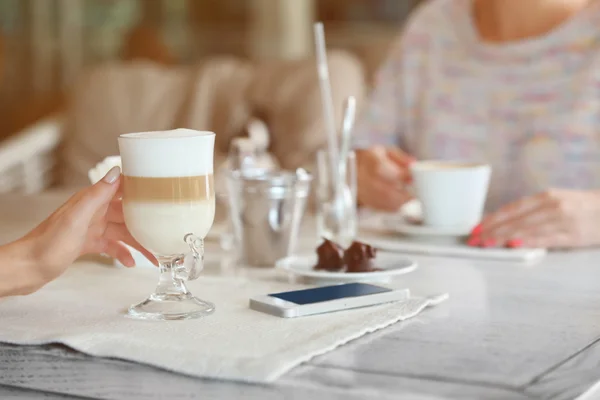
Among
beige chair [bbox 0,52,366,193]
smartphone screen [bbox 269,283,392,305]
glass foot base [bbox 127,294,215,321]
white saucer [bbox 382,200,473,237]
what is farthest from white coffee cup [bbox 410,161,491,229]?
beige chair [bbox 0,52,366,193]

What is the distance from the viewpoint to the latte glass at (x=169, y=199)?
0.96 metres

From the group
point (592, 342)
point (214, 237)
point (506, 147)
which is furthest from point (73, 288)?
point (506, 147)

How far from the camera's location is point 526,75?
1.93 metres

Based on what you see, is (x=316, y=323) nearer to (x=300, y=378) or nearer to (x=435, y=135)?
(x=300, y=378)

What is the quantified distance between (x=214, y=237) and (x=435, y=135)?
68 centimetres

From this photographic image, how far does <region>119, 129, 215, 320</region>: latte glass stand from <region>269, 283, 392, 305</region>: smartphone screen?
8cm

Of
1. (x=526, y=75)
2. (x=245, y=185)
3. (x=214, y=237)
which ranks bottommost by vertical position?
(x=214, y=237)

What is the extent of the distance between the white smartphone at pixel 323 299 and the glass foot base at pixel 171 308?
0.18 feet

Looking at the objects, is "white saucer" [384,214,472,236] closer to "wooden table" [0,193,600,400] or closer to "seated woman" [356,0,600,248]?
"seated woman" [356,0,600,248]

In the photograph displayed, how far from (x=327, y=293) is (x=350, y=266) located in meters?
0.16

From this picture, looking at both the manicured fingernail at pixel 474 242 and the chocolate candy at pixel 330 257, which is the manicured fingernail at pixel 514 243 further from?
the chocolate candy at pixel 330 257

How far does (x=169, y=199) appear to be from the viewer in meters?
0.97

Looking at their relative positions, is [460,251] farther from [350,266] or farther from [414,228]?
[350,266]

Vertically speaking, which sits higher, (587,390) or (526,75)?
(526,75)
